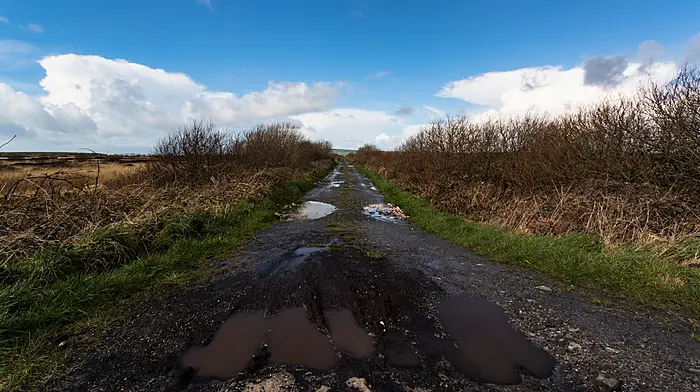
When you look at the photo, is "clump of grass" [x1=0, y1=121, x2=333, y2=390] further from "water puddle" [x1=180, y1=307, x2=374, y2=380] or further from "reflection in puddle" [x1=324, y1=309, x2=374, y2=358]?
"reflection in puddle" [x1=324, y1=309, x2=374, y2=358]

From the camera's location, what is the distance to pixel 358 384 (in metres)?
2.89

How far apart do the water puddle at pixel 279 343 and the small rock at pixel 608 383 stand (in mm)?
2086

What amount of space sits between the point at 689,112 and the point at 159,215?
1230cm

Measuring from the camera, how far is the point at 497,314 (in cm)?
447

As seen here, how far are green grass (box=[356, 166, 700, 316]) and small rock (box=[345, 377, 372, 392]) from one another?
14.5 ft

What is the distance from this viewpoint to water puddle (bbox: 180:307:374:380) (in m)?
3.26

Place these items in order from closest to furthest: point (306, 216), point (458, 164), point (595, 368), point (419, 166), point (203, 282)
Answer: point (595, 368) < point (203, 282) < point (306, 216) < point (458, 164) < point (419, 166)

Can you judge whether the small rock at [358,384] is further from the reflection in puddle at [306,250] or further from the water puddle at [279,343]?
the reflection in puddle at [306,250]

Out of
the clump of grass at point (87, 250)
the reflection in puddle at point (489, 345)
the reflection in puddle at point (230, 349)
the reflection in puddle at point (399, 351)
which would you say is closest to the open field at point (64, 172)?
the clump of grass at point (87, 250)

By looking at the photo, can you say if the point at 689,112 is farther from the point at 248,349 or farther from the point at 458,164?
the point at 248,349

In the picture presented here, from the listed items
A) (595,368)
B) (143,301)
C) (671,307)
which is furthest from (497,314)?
(143,301)

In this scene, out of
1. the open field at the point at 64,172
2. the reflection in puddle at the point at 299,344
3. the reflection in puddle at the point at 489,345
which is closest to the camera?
the reflection in puddle at the point at 489,345

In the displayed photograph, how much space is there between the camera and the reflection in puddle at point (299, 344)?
10.8 ft

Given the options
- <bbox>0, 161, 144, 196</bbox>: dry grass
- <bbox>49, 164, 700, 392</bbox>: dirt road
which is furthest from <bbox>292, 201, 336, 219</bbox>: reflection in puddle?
<bbox>0, 161, 144, 196</bbox>: dry grass
